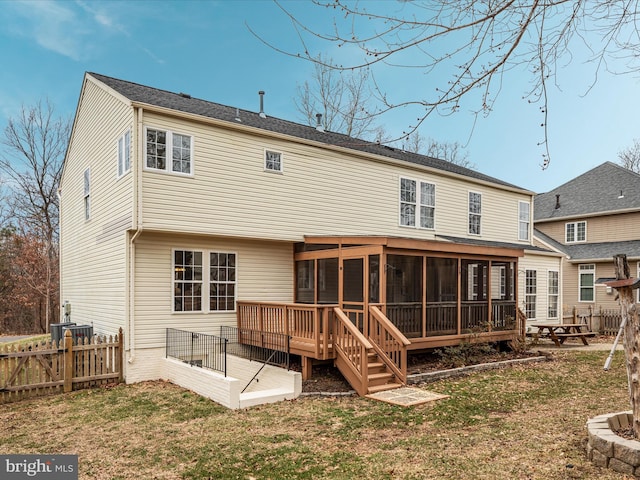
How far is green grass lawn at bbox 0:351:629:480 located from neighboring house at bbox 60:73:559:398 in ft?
5.30

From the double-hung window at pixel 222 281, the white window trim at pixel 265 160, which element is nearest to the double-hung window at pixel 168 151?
the white window trim at pixel 265 160

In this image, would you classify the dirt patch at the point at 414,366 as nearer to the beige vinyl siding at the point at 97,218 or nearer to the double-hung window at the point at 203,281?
the double-hung window at the point at 203,281

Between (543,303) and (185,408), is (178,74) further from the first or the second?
(543,303)

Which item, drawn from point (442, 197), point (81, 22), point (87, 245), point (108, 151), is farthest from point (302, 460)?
point (81, 22)

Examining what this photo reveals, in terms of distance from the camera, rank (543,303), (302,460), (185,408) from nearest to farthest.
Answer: (302,460)
(185,408)
(543,303)

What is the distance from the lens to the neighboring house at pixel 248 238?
1034cm

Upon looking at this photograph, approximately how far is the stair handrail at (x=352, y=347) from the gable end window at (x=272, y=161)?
15.7 feet

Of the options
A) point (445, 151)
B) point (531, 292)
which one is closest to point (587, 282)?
point (531, 292)

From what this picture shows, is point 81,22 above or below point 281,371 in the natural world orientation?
above

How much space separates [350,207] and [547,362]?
23.4ft

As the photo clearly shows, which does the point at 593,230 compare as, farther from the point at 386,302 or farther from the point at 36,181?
the point at 36,181

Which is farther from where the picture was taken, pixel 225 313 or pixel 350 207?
pixel 350 207

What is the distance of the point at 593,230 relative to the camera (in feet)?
77.8

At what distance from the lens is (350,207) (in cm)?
1405
